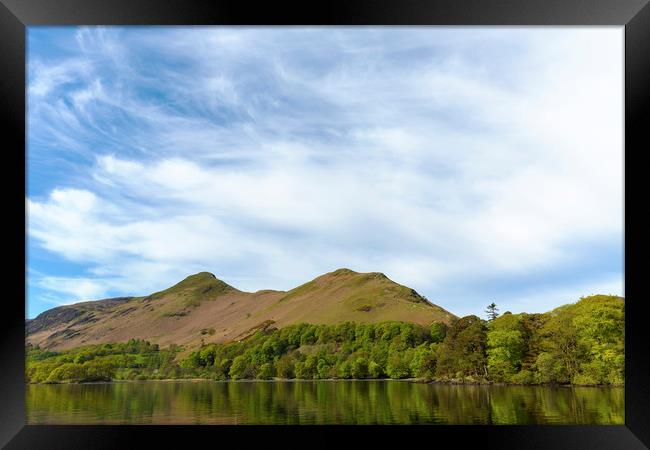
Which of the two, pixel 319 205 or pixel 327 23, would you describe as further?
pixel 319 205

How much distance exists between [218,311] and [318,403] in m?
21.2

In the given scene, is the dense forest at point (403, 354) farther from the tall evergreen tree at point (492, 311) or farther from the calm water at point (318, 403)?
the calm water at point (318, 403)

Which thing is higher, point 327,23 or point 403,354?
point 327,23

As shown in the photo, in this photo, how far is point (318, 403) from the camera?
90.0 ft

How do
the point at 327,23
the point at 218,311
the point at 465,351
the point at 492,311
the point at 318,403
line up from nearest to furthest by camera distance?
the point at 327,23
the point at 465,351
the point at 318,403
the point at 492,311
the point at 218,311

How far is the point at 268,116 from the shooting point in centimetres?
3494

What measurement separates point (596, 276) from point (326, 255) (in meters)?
12.7

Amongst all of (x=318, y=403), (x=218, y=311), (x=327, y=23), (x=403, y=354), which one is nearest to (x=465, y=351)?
(x=403, y=354)

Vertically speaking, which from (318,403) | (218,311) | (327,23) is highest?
(327,23)

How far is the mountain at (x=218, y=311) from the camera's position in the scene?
4169 centimetres

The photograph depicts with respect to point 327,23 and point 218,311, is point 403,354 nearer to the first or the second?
point 218,311

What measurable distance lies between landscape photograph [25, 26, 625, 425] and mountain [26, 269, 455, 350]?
0.57 meters

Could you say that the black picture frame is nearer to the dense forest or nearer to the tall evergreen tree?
the dense forest

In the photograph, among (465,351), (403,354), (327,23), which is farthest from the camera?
(403,354)
